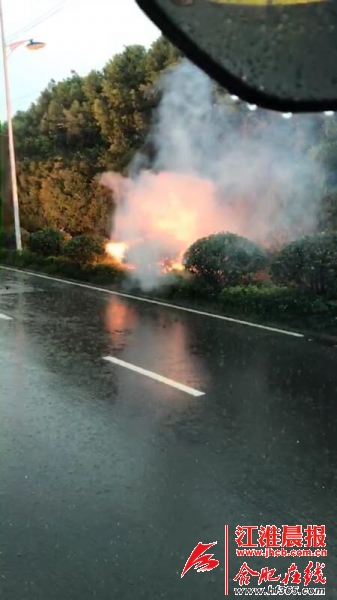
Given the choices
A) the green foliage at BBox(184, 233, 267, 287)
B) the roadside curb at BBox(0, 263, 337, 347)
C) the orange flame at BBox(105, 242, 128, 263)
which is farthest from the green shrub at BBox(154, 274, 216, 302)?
the orange flame at BBox(105, 242, 128, 263)

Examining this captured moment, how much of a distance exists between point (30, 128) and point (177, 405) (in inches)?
681

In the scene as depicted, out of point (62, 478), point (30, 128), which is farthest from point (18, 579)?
point (30, 128)

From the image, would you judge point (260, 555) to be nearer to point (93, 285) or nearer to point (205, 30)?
point (205, 30)

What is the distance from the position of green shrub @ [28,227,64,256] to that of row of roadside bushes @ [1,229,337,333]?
3352 millimetres

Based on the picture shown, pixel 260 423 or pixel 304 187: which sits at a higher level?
pixel 304 187

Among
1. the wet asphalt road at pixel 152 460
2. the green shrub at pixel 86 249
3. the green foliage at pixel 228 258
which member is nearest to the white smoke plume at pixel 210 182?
the green foliage at pixel 228 258

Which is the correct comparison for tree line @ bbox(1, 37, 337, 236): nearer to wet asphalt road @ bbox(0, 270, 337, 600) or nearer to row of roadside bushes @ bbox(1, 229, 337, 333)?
row of roadside bushes @ bbox(1, 229, 337, 333)

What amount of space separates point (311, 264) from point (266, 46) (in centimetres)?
812

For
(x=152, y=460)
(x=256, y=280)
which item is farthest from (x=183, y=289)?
(x=152, y=460)

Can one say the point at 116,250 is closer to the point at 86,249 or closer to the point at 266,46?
the point at 86,249

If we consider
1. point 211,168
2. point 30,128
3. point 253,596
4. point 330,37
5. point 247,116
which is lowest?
point 253,596

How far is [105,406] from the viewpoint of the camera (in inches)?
215

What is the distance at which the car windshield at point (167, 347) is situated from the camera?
126 inches

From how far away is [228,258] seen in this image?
420 inches
